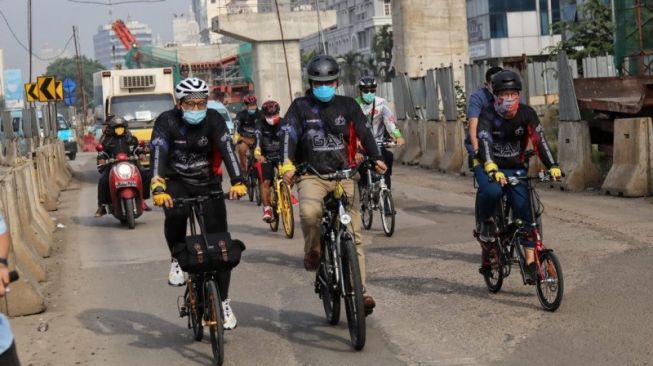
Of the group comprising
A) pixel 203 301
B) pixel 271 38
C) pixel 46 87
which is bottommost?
pixel 203 301

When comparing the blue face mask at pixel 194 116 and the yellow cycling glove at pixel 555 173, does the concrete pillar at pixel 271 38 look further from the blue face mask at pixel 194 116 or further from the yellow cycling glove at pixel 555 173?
the blue face mask at pixel 194 116

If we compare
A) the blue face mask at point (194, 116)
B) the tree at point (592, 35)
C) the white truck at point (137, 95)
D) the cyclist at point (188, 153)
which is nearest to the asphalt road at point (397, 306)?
the cyclist at point (188, 153)

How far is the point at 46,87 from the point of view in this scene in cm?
3459

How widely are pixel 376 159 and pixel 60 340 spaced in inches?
110

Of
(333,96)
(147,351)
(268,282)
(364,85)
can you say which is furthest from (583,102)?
(147,351)

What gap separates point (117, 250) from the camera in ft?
50.7

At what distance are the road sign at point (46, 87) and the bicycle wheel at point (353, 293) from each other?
27.3 m

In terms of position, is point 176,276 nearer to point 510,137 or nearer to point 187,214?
point 187,214

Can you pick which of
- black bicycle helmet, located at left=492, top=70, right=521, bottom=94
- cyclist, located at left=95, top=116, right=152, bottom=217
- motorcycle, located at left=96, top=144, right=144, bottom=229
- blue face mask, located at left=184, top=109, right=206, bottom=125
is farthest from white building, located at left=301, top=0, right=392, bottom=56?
blue face mask, located at left=184, top=109, right=206, bottom=125

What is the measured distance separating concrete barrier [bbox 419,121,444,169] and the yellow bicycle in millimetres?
10129

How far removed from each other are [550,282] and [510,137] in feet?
4.65

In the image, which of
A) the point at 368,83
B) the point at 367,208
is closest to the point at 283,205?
the point at 367,208

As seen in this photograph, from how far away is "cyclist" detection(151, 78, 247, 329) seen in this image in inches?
342

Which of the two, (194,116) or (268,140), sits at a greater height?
(194,116)
